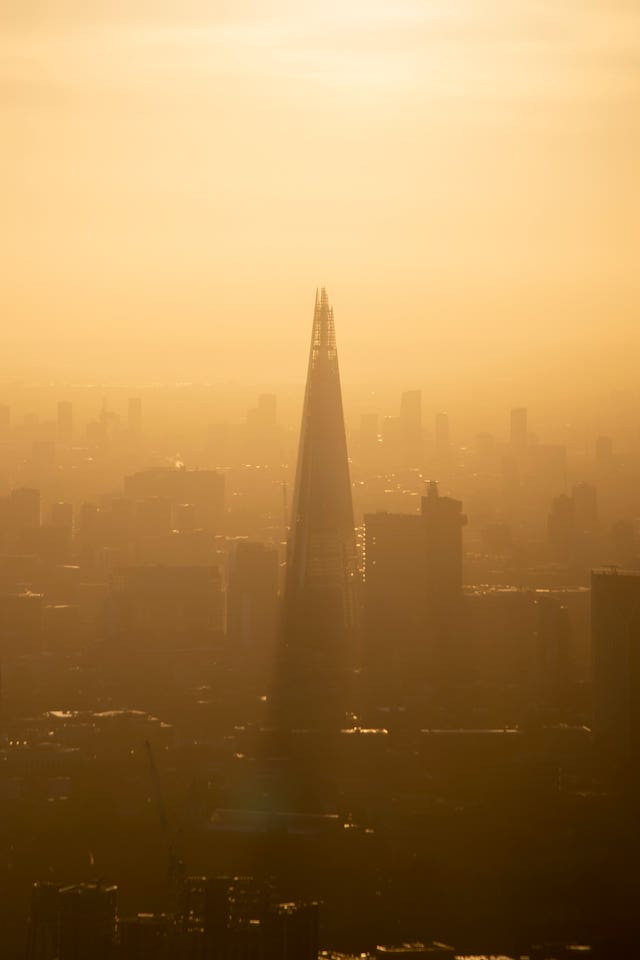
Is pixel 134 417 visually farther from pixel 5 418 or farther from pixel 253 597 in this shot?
pixel 253 597

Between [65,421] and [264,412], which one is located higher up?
[65,421]

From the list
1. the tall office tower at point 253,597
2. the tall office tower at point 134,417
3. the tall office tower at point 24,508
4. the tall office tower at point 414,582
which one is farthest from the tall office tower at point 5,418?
the tall office tower at point 414,582

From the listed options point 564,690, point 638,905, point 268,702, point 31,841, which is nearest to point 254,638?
point 268,702

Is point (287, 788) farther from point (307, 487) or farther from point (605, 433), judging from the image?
point (605, 433)

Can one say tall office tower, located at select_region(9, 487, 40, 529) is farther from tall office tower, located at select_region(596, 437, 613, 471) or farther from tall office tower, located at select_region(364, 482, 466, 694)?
tall office tower, located at select_region(596, 437, 613, 471)

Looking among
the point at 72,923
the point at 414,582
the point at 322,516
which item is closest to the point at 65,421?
the point at 322,516

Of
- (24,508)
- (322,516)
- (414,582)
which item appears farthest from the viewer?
(24,508)

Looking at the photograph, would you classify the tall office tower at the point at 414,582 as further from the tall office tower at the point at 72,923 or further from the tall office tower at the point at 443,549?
the tall office tower at the point at 72,923
